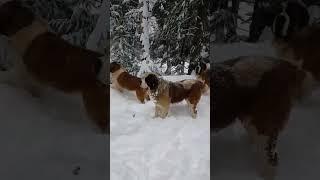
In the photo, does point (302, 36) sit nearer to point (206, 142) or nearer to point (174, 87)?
point (206, 142)

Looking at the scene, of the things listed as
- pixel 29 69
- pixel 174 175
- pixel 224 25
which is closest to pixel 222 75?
pixel 224 25

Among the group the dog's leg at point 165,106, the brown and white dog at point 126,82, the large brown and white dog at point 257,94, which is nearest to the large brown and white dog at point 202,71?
the dog's leg at point 165,106

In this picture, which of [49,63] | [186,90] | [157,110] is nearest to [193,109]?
[186,90]

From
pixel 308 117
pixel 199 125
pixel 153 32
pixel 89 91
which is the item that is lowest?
pixel 199 125

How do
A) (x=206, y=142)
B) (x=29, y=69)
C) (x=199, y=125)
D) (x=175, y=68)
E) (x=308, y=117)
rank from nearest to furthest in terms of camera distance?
1. (x=29, y=69)
2. (x=308, y=117)
3. (x=206, y=142)
4. (x=199, y=125)
5. (x=175, y=68)

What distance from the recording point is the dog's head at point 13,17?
4.88ft

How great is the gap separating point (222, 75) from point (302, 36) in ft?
1.13

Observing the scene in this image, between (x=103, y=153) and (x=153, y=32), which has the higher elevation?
(x=103, y=153)

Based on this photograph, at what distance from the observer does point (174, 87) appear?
12.0ft

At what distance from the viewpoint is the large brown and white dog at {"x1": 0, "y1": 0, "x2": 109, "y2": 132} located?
1510 millimetres

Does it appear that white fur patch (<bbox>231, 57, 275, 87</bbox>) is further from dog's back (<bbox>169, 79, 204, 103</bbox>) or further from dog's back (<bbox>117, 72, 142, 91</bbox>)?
dog's back (<bbox>117, 72, 142, 91</bbox>)

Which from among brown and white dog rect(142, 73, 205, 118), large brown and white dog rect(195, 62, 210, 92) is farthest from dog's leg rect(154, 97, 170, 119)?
large brown and white dog rect(195, 62, 210, 92)

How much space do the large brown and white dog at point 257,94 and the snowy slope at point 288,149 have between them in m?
0.03

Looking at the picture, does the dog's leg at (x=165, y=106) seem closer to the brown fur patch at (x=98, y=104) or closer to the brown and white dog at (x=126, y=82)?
the brown and white dog at (x=126, y=82)
